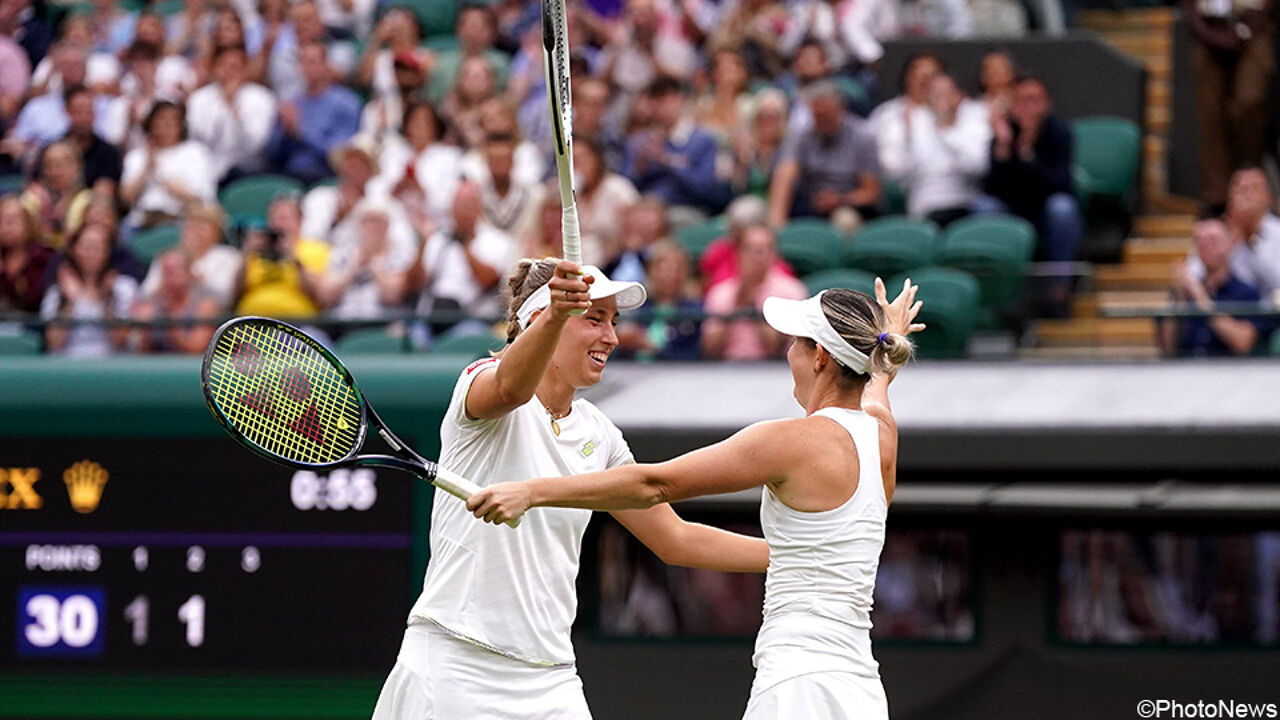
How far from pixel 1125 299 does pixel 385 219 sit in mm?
3560

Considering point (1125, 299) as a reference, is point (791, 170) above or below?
above

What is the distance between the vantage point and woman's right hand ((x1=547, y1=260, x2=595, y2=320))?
427cm

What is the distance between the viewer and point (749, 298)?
8.80 m

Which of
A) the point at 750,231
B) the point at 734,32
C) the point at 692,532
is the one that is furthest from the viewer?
the point at 734,32

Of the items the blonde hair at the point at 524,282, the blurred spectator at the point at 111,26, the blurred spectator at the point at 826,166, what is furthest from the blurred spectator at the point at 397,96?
the blonde hair at the point at 524,282

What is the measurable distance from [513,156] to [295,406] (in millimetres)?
5155

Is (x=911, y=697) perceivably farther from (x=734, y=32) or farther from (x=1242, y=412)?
(x=734, y=32)

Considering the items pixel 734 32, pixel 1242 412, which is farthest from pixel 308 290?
pixel 1242 412

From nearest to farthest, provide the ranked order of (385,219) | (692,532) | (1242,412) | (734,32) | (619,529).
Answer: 1. (692,532)
2. (1242,412)
3. (619,529)
4. (385,219)
5. (734,32)

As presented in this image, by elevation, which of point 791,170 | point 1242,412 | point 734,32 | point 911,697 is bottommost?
point 911,697

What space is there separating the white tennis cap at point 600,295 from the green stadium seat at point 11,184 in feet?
23.7

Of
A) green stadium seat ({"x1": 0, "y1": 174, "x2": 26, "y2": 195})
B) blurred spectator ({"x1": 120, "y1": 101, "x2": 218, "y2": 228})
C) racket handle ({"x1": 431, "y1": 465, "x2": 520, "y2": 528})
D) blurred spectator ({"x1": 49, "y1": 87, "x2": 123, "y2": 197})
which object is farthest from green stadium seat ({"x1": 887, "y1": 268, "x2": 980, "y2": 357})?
green stadium seat ({"x1": 0, "y1": 174, "x2": 26, "y2": 195})

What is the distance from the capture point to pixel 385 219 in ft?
31.7

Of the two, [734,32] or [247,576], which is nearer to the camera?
[247,576]
